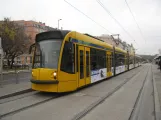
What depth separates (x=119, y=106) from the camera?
8711 mm

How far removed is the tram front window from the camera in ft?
34.5

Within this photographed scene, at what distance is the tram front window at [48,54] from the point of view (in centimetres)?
1052

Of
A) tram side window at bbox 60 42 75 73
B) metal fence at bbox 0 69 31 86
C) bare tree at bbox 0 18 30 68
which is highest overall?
bare tree at bbox 0 18 30 68

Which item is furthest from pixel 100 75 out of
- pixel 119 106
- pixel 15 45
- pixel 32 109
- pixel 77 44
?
pixel 15 45

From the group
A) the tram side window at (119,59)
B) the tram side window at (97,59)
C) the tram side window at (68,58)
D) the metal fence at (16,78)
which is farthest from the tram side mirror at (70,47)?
the tram side window at (119,59)

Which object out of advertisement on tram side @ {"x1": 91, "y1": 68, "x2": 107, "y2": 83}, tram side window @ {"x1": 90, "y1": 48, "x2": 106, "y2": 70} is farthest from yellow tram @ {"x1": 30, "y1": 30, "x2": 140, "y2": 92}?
advertisement on tram side @ {"x1": 91, "y1": 68, "x2": 107, "y2": 83}

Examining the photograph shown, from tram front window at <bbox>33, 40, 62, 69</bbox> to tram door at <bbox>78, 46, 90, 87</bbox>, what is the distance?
1.78 metres

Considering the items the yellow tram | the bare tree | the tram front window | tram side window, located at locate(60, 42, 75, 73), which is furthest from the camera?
the bare tree

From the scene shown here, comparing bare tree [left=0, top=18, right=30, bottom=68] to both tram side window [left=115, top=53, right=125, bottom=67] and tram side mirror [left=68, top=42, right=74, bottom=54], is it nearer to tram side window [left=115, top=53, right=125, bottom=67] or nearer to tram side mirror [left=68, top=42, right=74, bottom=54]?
tram side window [left=115, top=53, right=125, bottom=67]

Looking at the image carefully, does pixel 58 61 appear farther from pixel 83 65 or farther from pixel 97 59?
pixel 97 59

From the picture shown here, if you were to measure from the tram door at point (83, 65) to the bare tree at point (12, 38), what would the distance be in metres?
30.6

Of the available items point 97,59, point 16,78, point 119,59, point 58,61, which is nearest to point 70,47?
point 58,61

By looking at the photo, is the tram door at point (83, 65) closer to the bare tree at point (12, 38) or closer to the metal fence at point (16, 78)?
the metal fence at point (16, 78)

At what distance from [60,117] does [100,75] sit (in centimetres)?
994
